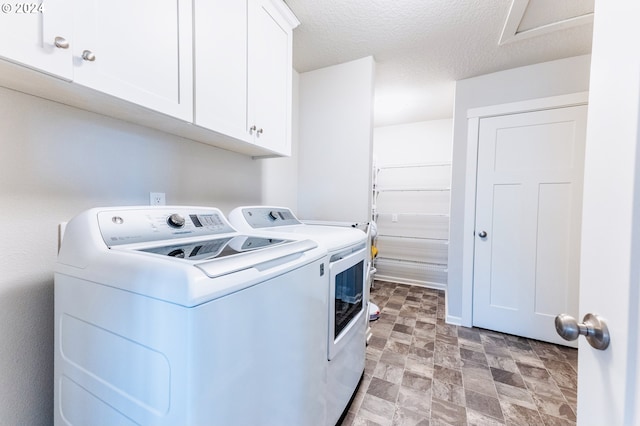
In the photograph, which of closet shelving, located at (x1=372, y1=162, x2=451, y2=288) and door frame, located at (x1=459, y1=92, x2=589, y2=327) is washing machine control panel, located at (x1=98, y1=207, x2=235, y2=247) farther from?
closet shelving, located at (x1=372, y1=162, x2=451, y2=288)

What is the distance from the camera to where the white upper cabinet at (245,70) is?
1097mm

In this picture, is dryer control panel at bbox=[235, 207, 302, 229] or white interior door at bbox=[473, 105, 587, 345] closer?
dryer control panel at bbox=[235, 207, 302, 229]

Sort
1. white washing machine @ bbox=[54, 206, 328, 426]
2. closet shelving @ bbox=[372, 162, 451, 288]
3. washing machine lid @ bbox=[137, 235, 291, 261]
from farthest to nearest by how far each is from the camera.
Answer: closet shelving @ bbox=[372, 162, 451, 288]
washing machine lid @ bbox=[137, 235, 291, 261]
white washing machine @ bbox=[54, 206, 328, 426]

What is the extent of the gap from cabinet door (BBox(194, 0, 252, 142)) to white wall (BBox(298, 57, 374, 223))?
1.08m

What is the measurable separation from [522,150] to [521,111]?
345 mm

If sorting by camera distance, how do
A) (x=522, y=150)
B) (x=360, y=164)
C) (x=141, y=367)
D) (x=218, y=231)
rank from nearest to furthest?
(x=141, y=367) → (x=218, y=231) → (x=360, y=164) → (x=522, y=150)

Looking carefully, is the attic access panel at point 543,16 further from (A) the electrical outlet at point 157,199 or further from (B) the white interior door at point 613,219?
(A) the electrical outlet at point 157,199

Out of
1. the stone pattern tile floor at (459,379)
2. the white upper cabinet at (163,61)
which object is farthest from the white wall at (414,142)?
the white upper cabinet at (163,61)

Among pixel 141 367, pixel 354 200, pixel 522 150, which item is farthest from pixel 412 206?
pixel 141 367

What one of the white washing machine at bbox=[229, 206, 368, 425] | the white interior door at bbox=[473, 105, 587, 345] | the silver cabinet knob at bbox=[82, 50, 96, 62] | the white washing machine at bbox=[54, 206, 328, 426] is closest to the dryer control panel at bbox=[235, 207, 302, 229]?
the white washing machine at bbox=[229, 206, 368, 425]

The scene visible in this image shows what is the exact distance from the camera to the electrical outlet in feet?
4.04

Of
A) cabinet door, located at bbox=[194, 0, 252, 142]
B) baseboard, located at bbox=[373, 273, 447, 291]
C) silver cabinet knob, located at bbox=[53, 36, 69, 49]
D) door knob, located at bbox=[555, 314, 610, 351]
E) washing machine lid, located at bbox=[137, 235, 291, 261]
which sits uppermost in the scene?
cabinet door, located at bbox=[194, 0, 252, 142]

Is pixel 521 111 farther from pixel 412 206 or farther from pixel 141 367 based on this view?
pixel 141 367

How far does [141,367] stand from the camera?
23.3 inches
